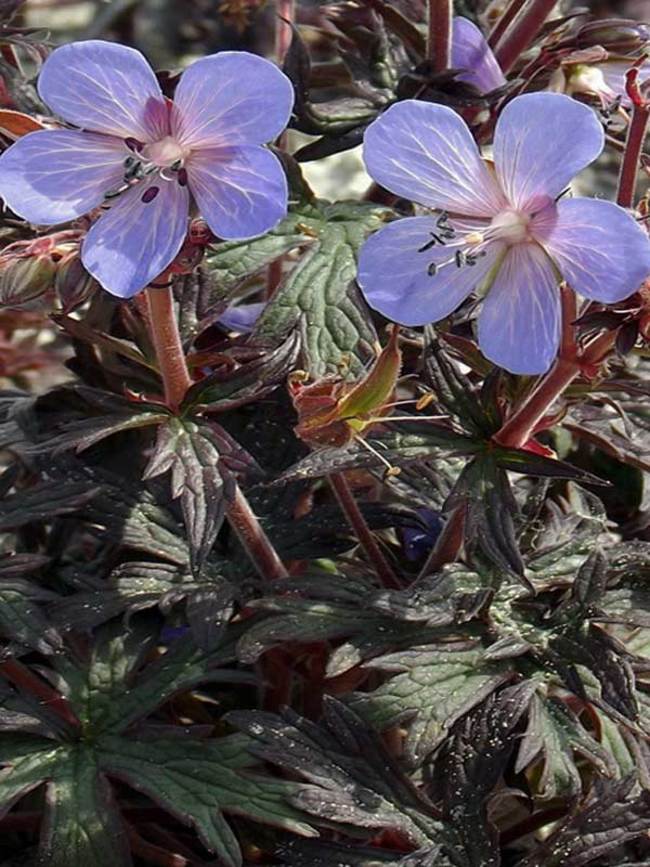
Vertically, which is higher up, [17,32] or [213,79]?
[213,79]

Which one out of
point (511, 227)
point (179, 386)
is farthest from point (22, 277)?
point (511, 227)

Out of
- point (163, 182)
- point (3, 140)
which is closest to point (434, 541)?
point (163, 182)

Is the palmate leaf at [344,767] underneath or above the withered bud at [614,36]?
underneath

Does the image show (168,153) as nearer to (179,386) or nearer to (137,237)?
(137,237)

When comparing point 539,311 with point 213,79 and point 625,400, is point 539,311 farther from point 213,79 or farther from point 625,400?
point 625,400

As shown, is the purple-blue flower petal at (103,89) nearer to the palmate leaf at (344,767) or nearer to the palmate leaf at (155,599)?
the palmate leaf at (155,599)

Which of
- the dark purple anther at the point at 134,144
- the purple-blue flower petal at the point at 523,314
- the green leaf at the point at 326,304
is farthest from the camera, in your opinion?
the green leaf at the point at 326,304

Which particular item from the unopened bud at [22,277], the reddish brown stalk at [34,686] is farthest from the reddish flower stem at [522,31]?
the reddish brown stalk at [34,686]

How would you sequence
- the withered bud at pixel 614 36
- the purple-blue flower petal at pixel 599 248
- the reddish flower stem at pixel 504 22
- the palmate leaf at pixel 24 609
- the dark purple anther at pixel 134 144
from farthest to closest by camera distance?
1. the reddish flower stem at pixel 504 22
2. the withered bud at pixel 614 36
3. the palmate leaf at pixel 24 609
4. the dark purple anther at pixel 134 144
5. the purple-blue flower petal at pixel 599 248
